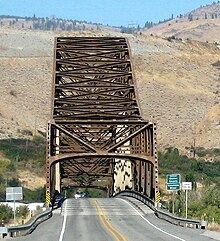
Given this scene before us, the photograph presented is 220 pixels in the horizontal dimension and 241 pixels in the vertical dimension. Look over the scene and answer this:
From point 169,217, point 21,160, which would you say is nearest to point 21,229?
point 169,217

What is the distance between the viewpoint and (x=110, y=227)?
123 ft

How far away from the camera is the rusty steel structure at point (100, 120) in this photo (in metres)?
53.4

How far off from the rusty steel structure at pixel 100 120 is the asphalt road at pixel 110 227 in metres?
2.42

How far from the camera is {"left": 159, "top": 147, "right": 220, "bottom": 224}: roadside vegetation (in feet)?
203

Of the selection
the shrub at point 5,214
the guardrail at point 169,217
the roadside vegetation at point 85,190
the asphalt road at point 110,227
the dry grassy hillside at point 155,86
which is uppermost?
the dry grassy hillside at point 155,86

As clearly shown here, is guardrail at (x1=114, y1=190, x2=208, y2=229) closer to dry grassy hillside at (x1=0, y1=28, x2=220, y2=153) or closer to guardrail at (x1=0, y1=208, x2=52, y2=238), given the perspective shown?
guardrail at (x1=0, y1=208, x2=52, y2=238)

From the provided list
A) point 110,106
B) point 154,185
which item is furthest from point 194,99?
point 154,185

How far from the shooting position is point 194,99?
6009 inches

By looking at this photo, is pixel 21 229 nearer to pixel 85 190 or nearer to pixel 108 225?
pixel 108 225

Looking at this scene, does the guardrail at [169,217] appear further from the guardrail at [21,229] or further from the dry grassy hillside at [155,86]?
the dry grassy hillside at [155,86]

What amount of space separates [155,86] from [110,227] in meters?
122

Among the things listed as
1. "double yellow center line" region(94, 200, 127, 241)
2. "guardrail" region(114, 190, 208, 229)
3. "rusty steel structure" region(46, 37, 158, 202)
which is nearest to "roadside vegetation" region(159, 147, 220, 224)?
"rusty steel structure" region(46, 37, 158, 202)

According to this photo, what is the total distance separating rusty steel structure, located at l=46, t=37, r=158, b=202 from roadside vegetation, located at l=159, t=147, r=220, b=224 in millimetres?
4431

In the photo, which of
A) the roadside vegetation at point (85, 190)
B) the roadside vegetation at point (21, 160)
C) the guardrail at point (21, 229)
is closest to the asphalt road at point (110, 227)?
the guardrail at point (21, 229)
